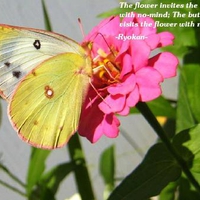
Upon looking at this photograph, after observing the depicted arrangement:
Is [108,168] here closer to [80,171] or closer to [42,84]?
[80,171]

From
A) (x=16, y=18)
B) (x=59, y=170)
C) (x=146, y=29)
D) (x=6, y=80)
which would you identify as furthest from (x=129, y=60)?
(x=16, y=18)

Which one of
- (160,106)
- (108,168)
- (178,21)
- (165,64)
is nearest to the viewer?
(165,64)

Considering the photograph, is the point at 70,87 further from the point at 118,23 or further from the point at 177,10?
the point at 177,10

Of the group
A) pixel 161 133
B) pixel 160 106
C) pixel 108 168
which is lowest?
pixel 108 168

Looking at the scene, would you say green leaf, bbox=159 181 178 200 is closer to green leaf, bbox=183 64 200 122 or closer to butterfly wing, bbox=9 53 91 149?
green leaf, bbox=183 64 200 122

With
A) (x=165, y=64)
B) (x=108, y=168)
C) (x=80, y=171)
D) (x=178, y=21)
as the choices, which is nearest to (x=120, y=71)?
(x=165, y=64)

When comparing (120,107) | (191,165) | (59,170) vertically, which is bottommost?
(59,170)
